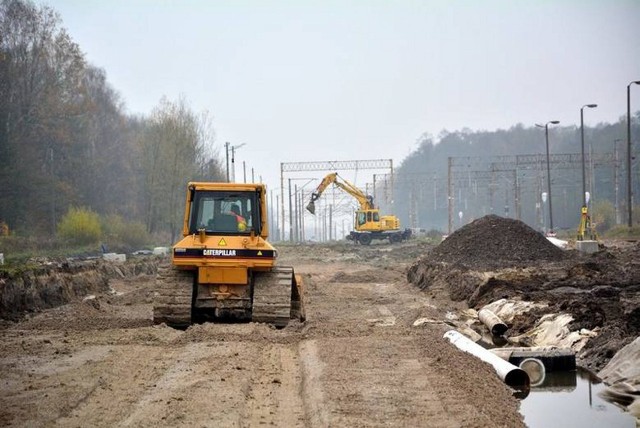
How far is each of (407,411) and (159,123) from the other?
5874 cm

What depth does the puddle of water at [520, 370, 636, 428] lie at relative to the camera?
10688 mm

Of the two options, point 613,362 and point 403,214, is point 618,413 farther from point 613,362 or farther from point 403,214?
point 403,214

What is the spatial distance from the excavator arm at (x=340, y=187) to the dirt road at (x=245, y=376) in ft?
131

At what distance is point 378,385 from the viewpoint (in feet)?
34.9

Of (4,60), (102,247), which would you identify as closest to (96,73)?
(4,60)

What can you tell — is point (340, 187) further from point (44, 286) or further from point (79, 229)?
point (44, 286)

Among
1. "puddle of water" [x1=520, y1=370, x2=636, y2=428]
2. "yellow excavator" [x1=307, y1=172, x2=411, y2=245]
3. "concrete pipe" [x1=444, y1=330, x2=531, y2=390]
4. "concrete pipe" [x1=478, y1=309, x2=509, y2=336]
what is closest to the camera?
"puddle of water" [x1=520, y1=370, x2=636, y2=428]

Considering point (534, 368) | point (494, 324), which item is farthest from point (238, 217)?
point (534, 368)

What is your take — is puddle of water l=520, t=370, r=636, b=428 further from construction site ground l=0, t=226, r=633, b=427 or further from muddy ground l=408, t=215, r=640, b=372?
muddy ground l=408, t=215, r=640, b=372

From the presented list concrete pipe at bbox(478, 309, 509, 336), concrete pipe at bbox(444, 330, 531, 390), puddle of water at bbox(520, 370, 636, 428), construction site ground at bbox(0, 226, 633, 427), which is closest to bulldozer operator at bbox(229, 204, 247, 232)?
construction site ground at bbox(0, 226, 633, 427)

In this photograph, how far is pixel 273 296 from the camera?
16.9 meters

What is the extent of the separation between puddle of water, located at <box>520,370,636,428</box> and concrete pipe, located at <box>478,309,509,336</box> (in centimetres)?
429

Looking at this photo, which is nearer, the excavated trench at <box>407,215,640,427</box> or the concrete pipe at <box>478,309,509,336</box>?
the excavated trench at <box>407,215,640,427</box>

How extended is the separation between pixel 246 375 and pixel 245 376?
9 centimetres
